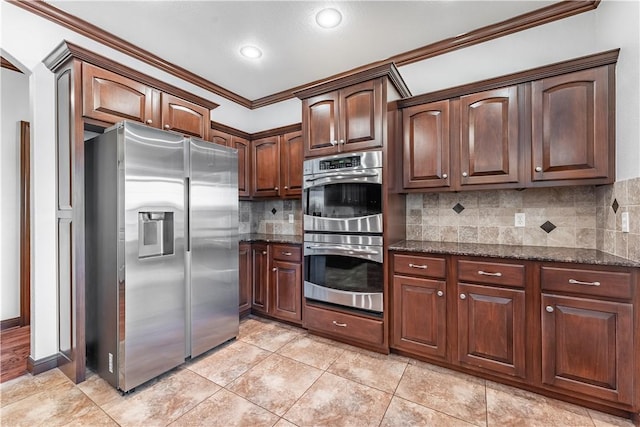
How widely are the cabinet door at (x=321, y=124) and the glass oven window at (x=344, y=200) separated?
A: 0.37 meters

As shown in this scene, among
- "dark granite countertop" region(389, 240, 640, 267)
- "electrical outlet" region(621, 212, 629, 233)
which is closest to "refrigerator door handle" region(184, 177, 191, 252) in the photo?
"dark granite countertop" region(389, 240, 640, 267)

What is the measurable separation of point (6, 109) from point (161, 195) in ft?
7.96

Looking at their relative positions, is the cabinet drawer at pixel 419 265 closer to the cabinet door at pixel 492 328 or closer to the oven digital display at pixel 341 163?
the cabinet door at pixel 492 328

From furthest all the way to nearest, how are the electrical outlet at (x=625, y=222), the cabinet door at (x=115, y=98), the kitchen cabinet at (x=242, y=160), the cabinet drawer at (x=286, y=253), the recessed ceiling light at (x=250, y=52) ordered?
the kitchen cabinet at (x=242, y=160), the cabinet drawer at (x=286, y=253), the recessed ceiling light at (x=250, y=52), the cabinet door at (x=115, y=98), the electrical outlet at (x=625, y=222)

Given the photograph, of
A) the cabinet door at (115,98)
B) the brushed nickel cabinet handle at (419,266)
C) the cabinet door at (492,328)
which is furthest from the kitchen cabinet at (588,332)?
the cabinet door at (115,98)

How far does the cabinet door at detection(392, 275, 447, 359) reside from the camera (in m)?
2.19

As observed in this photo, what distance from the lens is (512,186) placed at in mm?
2186

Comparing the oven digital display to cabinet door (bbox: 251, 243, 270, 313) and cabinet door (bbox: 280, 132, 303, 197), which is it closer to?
cabinet door (bbox: 280, 132, 303, 197)

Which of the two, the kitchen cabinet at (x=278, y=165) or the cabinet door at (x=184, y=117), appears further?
the kitchen cabinet at (x=278, y=165)

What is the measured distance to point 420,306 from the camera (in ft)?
7.46

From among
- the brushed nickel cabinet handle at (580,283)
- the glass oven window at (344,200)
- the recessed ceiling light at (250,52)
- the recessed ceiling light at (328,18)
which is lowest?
the brushed nickel cabinet handle at (580,283)

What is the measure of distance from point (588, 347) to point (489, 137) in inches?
62.1

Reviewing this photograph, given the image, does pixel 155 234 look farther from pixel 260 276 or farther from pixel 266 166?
pixel 266 166

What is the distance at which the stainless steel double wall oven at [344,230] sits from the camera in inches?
95.1
